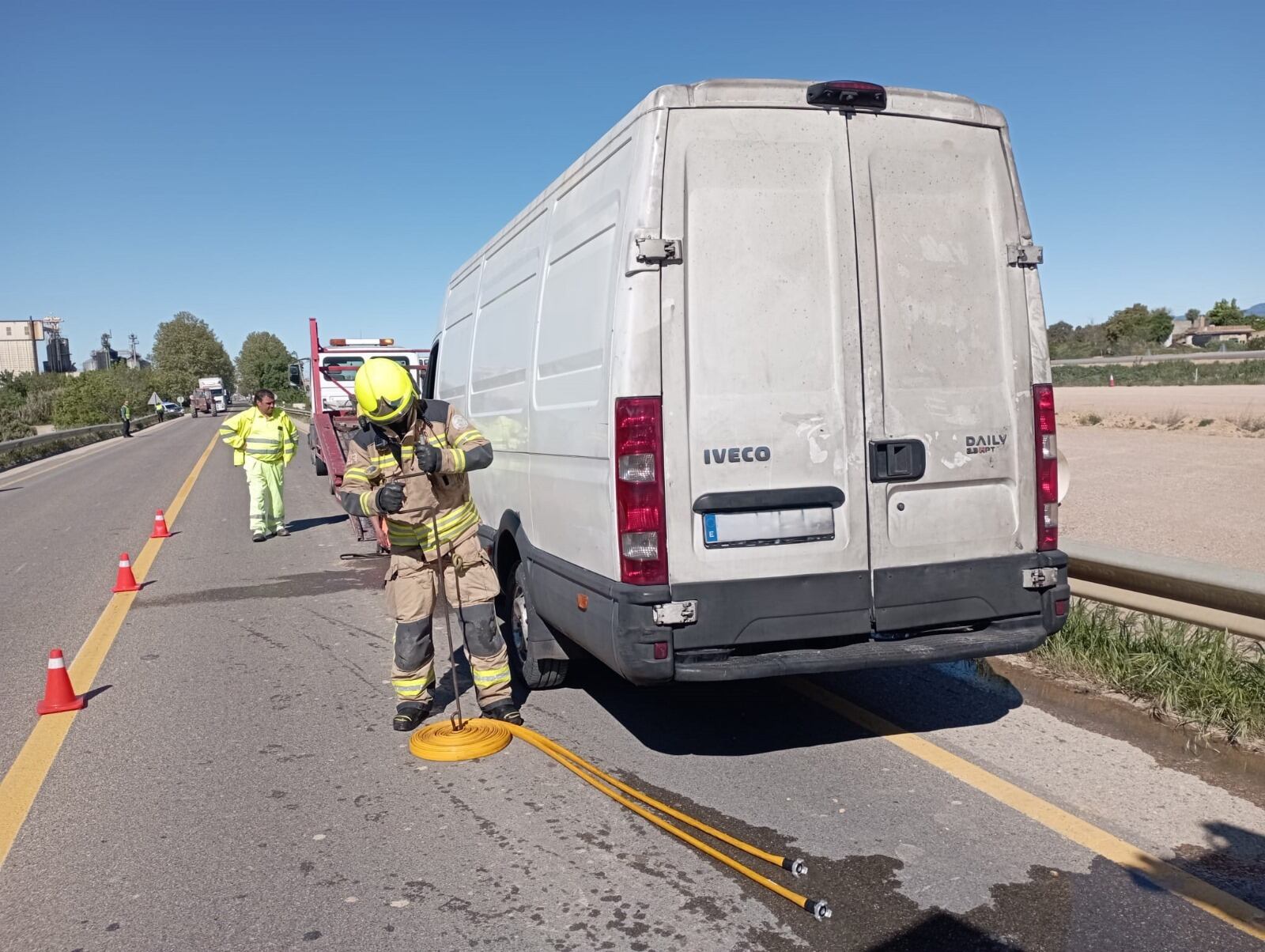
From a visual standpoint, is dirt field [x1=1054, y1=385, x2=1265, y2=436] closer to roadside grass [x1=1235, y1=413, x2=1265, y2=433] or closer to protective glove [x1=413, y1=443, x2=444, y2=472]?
roadside grass [x1=1235, y1=413, x2=1265, y2=433]

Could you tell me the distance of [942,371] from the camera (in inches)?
168

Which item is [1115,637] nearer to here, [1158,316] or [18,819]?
[18,819]

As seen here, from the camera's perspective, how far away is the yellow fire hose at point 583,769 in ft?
11.1

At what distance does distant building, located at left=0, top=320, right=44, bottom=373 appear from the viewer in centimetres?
16438

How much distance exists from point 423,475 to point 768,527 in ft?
6.05

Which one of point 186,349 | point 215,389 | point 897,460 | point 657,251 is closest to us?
point 657,251

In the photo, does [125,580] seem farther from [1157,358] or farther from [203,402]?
[203,402]

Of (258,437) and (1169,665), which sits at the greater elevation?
(258,437)

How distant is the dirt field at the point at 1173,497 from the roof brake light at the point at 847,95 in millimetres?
4752

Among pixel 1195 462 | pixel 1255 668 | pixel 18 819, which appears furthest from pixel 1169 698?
pixel 1195 462

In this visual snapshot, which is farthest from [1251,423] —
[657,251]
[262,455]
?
[657,251]

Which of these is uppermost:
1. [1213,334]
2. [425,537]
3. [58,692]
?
[1213,334]

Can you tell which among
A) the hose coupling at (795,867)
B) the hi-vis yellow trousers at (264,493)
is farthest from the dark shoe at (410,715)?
the hi-vis yellow trousers at (264,493)

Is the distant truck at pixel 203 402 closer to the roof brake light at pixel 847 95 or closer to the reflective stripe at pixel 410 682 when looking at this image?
the reflective stripe at pixel 410 682
